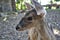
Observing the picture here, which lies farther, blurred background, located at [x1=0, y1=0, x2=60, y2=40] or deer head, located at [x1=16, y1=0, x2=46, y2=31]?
blurred background, located at [x1=0, y1=0, x2=60, y2=40]

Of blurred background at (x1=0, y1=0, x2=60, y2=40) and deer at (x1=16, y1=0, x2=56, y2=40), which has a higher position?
deer at (x1=16, y1=0, x2=56, y2=40)

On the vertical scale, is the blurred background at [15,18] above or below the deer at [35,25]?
below

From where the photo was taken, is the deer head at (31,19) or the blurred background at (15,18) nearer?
the deer head at (31,19)

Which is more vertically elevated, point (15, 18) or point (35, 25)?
point (35, 25)

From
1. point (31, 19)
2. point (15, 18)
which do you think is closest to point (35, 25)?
point (31, 19)

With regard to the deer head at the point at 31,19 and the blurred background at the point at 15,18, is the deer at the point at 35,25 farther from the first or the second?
the blurred background at the point at 15,18

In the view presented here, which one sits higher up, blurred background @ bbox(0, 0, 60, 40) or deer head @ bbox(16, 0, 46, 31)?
deer head @ bbox(16, 0, 46, 31)

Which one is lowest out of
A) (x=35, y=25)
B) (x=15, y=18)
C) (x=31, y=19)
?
(x=15, y=18)

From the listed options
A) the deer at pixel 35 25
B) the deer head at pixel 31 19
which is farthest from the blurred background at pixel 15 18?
the deer head at pixel 31 19

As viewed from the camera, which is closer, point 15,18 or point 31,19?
point 31,19

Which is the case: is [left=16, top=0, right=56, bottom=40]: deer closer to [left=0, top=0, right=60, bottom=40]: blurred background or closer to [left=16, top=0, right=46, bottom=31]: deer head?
[left=16, top=0, right=46, bottom=31]: deer head

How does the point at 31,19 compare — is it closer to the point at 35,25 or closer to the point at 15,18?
the point at 35,25

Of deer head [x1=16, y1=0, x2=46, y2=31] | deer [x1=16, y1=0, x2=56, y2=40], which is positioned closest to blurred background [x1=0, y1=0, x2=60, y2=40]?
deer [x1=16, y1=0, x2=56, y2=40]

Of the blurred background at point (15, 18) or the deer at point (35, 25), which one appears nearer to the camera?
the deer at point (35, 25)
